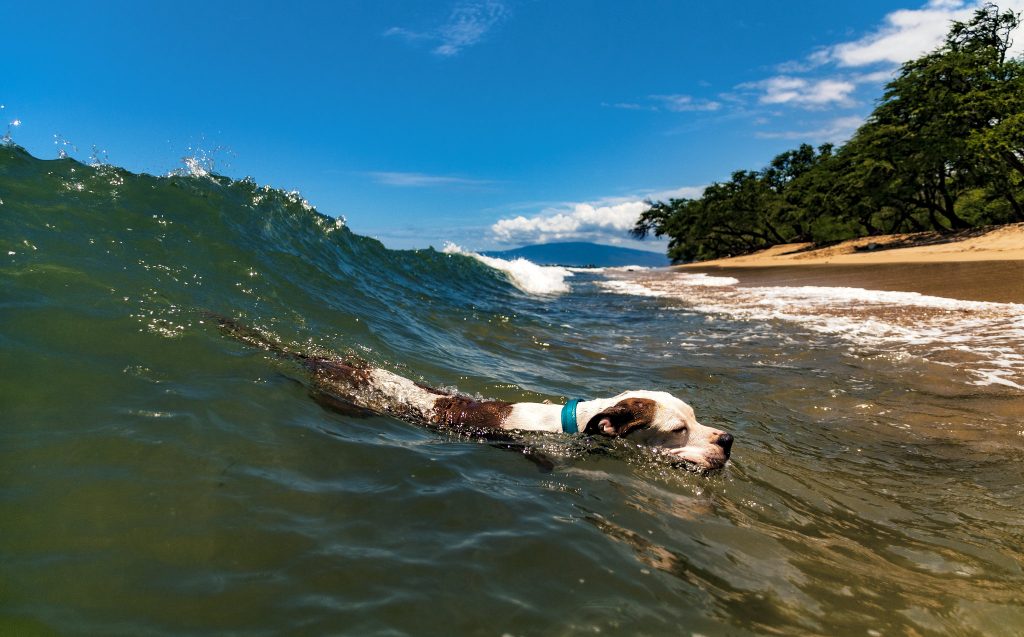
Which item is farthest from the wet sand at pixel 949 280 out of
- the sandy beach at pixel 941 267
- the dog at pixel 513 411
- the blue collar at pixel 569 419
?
the blue collar at pixel 569 419

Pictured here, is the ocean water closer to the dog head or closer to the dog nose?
the dog head

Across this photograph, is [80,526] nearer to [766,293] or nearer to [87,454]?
[87,454]

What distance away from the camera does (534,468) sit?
4160 mm

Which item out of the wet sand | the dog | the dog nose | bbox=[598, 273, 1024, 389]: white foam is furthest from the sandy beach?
the dog

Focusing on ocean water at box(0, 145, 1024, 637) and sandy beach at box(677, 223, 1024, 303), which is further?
sandy beach at box(677, 223, 1024, 303)

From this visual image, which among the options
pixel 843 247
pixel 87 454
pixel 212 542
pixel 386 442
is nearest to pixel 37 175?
pixel 87 454

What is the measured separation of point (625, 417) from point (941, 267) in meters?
24.2

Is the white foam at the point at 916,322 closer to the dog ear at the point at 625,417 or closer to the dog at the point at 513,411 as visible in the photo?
the dog at the point at 513,411

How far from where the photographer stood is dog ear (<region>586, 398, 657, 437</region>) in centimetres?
442

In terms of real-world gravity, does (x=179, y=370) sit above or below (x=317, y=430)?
above

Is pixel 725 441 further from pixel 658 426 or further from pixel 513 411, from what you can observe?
pixel 513 411

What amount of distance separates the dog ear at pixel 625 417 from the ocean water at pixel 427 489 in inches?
5.1

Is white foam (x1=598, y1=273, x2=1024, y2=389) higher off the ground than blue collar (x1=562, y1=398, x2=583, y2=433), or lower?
lower

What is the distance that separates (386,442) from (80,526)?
201cm
